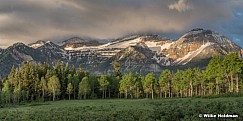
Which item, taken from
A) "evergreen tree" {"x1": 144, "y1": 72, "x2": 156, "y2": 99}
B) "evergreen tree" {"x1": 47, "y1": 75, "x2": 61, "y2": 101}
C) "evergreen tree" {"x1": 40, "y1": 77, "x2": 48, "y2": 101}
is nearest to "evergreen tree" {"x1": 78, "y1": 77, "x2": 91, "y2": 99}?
"evergreen tree" {"x1": 47, "y1": 75, "x2": 61, "y2": 101}

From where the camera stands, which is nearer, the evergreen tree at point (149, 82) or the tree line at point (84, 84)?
the tree line at point (84, 84)

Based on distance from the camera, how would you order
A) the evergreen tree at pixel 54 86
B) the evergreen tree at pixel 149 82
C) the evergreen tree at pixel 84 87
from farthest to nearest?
the evergreen tree at pixel 149 82 < the evergreen tree at pixel 84 87 < the evergreen tree at pixel 54 86

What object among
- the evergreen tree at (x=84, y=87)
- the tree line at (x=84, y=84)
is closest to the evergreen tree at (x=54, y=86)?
the tree line at (x=84, y=84)

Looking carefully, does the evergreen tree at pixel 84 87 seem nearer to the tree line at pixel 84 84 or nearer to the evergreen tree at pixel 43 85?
the tree line at pixel 84 84

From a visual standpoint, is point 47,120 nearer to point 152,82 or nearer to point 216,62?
point 216,62

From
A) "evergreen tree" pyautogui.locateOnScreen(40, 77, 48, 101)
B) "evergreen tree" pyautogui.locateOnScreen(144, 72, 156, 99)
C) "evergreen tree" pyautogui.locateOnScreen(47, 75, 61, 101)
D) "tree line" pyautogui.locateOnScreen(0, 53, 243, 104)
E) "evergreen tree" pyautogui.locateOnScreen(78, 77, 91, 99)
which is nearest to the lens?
"tree line" pyautogui.locateOnScreen(0, 53, 243, 104)

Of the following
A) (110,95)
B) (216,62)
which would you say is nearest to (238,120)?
(216,62)

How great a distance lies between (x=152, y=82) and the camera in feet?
458

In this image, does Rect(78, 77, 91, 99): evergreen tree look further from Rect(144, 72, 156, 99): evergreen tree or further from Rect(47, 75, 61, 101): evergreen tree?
Rect(144, 72, 156, 99): evergreen tree

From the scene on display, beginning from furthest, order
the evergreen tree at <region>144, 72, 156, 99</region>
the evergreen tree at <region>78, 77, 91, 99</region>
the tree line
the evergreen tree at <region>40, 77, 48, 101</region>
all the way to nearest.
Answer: the evergreen tree at <region>144, 72, 156, 99</region>, the evergreen tree at <region>78, 77, 91, 99</region>, the evergreen tree at <region>40, 77, 48, 101</region>, the tree line

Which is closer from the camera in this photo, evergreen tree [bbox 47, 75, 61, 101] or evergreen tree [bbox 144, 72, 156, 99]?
evergreen tree [bbox 47, 75, 61, 101]

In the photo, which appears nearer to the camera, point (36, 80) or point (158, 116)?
point (158, 116)

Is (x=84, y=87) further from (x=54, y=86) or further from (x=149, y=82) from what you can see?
(x=149, y=82)

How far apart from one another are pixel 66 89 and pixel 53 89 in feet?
42.9
